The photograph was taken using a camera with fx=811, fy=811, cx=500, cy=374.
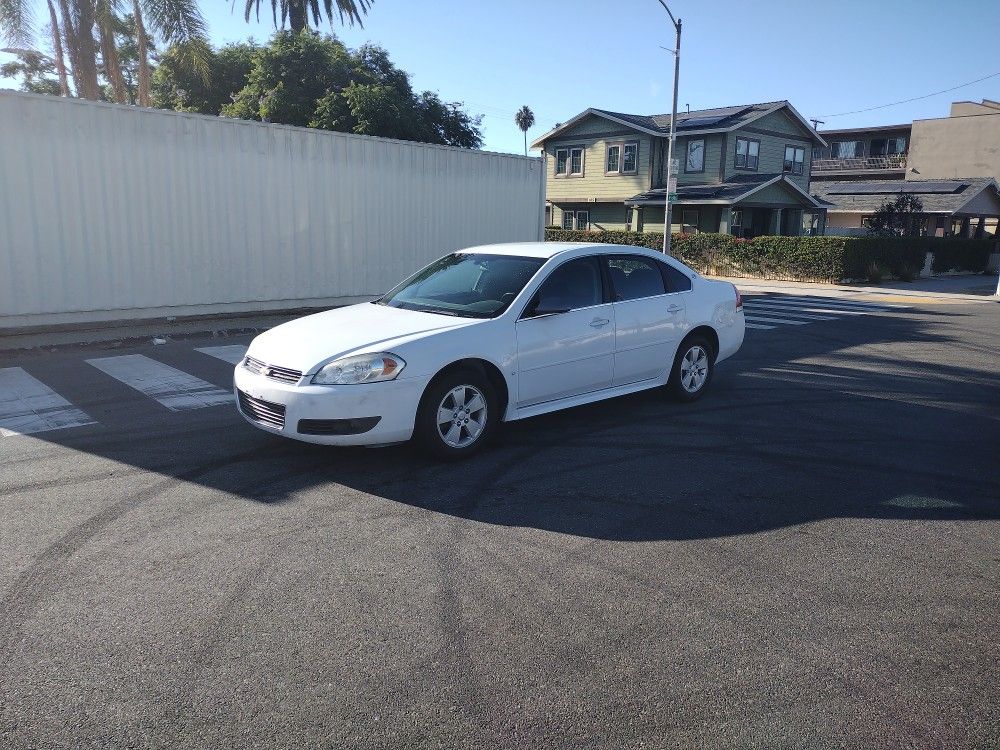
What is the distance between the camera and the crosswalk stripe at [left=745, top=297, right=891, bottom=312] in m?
19.0

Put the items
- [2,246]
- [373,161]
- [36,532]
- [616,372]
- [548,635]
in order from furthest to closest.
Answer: [373,161], [2,246], [616,372], [36,532], [548,635]

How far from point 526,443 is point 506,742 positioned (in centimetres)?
387

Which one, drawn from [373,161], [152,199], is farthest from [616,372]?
[373,161]

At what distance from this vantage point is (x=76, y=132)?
1130 centimetres

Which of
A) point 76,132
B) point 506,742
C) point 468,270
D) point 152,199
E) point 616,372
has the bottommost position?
point 506,742

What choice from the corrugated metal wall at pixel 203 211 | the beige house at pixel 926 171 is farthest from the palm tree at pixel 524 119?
the corrugated metal wall at pixel 203 211

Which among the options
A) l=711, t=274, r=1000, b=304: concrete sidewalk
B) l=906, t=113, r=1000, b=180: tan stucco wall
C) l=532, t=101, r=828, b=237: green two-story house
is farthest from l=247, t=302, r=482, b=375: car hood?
l=906, t=113, r=1000, b=180: tan stucco wall

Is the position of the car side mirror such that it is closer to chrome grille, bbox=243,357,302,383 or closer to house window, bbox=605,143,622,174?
chrome grille, bbox=243,357,302,383

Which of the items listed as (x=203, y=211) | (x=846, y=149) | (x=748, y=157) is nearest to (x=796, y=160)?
(x=748, y=157)

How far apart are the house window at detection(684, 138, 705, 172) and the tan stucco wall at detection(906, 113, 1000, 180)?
904 inches

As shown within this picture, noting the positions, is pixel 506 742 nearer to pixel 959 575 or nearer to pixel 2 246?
pixel 959 575

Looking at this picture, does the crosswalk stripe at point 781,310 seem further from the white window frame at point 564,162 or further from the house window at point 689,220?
the white window frame at point 564,162

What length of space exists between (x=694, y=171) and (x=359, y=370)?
3528cm

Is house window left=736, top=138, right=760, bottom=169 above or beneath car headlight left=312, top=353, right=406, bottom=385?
above
